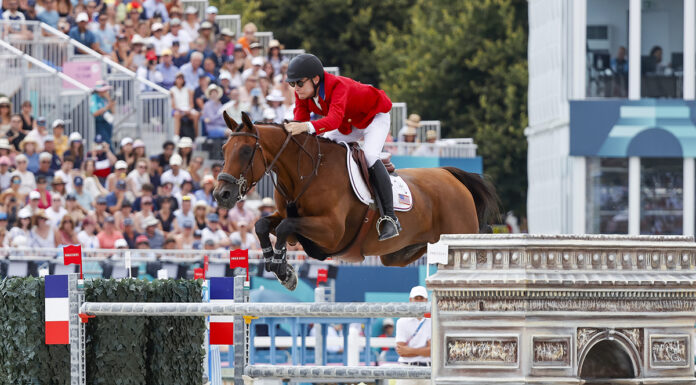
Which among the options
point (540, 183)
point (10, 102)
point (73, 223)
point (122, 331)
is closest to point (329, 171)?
point (122, 331)

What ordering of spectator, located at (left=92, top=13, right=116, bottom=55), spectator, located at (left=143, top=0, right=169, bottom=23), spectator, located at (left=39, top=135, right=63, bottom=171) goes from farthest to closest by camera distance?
spectator, located at (left=143, top=0, right=169, bottom=23), spectator, located at (left=92, top=13, right=116, bottom=55), spectator, located at (left=39, top=135, right=63, bottom=171)

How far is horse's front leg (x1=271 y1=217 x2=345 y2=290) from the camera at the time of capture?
322 inches

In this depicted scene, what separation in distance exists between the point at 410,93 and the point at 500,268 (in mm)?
31680

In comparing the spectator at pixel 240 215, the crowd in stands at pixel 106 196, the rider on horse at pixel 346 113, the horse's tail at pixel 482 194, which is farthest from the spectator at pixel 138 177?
the rider on horse at pixel 346 113

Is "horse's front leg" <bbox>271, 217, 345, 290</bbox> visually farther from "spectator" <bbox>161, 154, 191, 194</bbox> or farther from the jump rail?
"spectator" <bbox>161, 154, 191, 194</bbox>

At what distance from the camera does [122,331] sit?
683 centimetres

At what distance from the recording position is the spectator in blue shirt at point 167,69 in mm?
18750

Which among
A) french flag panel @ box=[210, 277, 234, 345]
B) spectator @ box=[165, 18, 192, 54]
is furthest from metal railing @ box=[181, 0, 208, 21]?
french flag panel @ box=[210, 277, 234, 345]

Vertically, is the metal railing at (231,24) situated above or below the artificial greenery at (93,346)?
above

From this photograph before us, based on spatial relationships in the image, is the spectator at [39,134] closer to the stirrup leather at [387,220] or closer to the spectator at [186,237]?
the spectator at [186,237]

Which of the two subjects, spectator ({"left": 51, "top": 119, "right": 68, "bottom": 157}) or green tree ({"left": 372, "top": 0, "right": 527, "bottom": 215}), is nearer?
spectator ({"left": 51, "top": 119, "right": 68, "bottom": 157})

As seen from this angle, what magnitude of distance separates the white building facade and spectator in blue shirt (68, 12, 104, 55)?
791cm

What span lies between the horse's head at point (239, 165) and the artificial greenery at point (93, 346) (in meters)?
1.10

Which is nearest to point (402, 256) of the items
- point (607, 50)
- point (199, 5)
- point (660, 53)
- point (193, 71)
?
point (193, 71)
